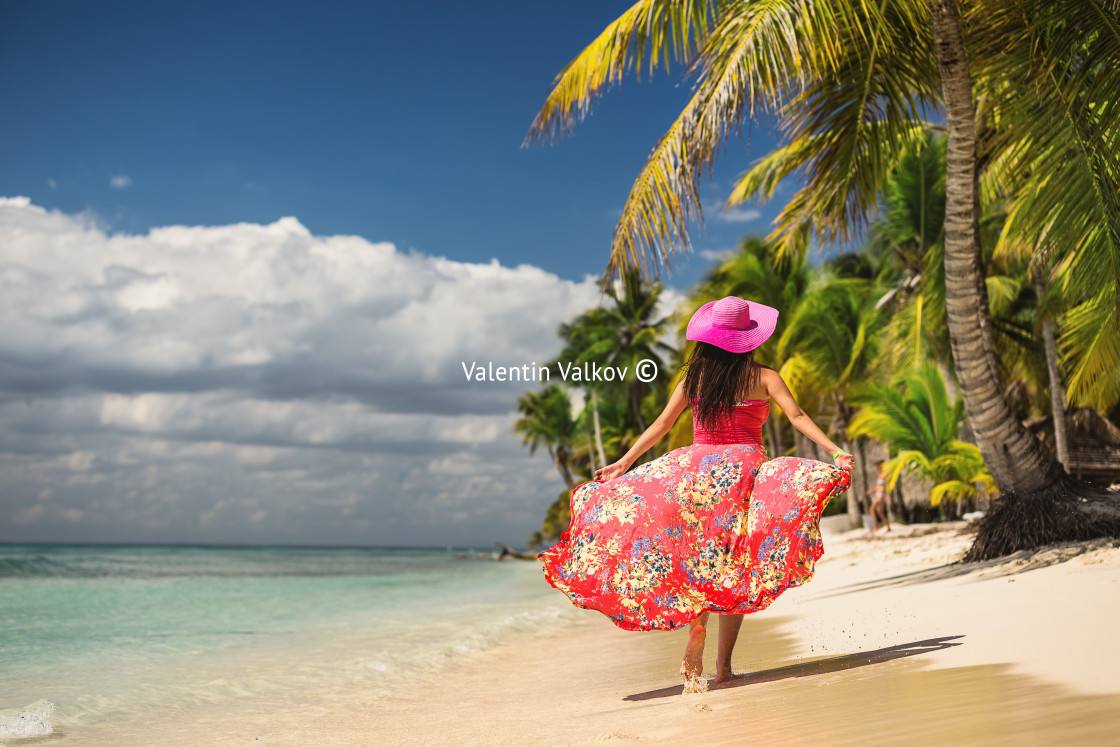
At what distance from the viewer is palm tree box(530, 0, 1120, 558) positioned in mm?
5973

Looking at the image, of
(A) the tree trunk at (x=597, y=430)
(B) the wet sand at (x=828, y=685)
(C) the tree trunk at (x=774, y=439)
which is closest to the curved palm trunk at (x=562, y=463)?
(A) the tree trunk at (x=597, y=430)

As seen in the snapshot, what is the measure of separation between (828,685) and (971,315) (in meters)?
4.41

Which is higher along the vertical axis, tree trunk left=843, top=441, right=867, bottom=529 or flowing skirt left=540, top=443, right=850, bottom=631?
flowing skirt left=540, top=443, right=850, bottom=631

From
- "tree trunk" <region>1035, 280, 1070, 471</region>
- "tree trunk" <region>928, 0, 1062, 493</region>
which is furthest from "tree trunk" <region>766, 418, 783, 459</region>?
"tree trunk" <region>928, 0, 1062, 493</region>

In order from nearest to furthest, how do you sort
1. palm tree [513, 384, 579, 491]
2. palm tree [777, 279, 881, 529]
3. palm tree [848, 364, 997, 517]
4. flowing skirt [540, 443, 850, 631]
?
flowing skirt [540, 443, 850, 631]
palm tree [848, 364, 997, 517]
palm tree [777, 279, 881, 529]
palm tree [513, 384, 579, 491]

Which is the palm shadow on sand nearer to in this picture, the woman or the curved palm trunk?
the woman

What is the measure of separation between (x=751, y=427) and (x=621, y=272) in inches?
146

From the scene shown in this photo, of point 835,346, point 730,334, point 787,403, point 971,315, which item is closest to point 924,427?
point 835,346

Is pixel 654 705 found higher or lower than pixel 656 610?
lower

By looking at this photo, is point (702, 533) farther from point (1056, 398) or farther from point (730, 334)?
point (1056, 398)

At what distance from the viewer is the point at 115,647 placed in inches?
325

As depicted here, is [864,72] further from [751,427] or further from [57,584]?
[57,584]

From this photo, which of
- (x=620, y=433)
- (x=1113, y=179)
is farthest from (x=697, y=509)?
(x=620, y=433)

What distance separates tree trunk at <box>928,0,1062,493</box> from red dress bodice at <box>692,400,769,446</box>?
3767 millimetres
